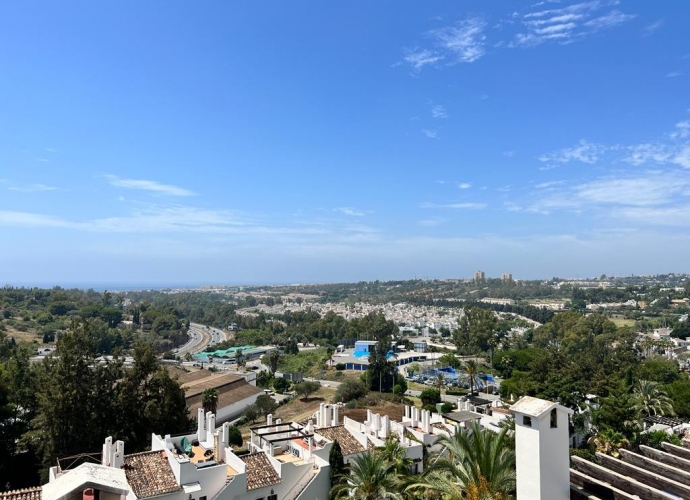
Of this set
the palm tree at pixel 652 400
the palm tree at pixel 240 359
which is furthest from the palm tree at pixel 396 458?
the palm tree at pixel 240 359

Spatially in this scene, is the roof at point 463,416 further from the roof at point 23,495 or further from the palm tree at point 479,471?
the roof at point 23,495

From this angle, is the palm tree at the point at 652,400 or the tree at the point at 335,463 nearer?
the tree at the point at 335,463

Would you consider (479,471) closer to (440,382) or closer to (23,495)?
(23,495)

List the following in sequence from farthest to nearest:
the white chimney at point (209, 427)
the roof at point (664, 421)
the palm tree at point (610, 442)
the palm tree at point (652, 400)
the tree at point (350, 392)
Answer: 1. the tree at point (350, 392)
2. the palm tree at point (652, 400)
3. the roof at point (664, 421)
4. the palm tree at point (610, 442)
5. the white chimney at point (209, 427)

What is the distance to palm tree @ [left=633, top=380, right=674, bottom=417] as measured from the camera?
33.8 meters

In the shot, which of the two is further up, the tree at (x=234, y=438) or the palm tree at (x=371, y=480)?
the palm tree at (x=371, y=480)

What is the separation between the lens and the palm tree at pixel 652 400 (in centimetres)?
3383

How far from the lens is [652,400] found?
34312mm

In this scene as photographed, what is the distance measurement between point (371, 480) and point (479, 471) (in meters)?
7.87

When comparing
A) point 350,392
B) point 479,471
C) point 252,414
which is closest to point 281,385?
point 350,392

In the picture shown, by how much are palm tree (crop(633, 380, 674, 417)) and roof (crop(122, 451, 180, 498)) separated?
30.7 m

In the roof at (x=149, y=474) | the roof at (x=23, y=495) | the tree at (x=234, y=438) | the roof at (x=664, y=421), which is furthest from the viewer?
the roof at (x=664, y=421)

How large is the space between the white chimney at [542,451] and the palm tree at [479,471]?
0.87 meters

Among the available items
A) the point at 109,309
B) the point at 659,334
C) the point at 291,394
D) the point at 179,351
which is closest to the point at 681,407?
the point at 291,394
